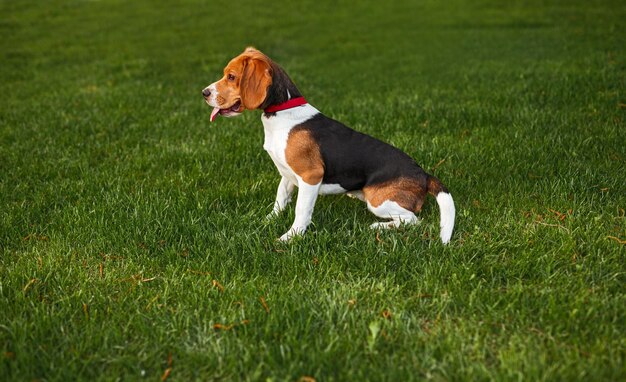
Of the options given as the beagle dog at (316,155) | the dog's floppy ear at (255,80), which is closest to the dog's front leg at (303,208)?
the beagle dog at (316,155)

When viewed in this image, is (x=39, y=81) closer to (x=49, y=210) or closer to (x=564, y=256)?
(x=49, y=210)

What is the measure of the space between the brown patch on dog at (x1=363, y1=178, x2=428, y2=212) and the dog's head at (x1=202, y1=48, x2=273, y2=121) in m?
1.16

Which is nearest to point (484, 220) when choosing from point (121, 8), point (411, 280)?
point (411, 280)

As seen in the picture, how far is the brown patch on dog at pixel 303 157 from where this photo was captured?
455cm

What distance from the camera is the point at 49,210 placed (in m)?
5.17

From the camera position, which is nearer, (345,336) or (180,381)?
(180,381)

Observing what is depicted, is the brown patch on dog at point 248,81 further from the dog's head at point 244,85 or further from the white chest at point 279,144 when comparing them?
the white chest at point 279,144

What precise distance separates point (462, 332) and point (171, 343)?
162cm

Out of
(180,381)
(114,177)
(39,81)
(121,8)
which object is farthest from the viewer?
(121,8)

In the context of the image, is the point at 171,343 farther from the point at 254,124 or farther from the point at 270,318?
the point at 254,124

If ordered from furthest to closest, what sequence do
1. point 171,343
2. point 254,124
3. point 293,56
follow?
point 293,56 → point 254,124 → point 171,343

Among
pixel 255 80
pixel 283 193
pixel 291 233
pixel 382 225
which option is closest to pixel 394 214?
pixel 382 225

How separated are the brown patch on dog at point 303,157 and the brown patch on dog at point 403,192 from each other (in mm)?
487

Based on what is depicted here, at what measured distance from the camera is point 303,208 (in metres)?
4.58
